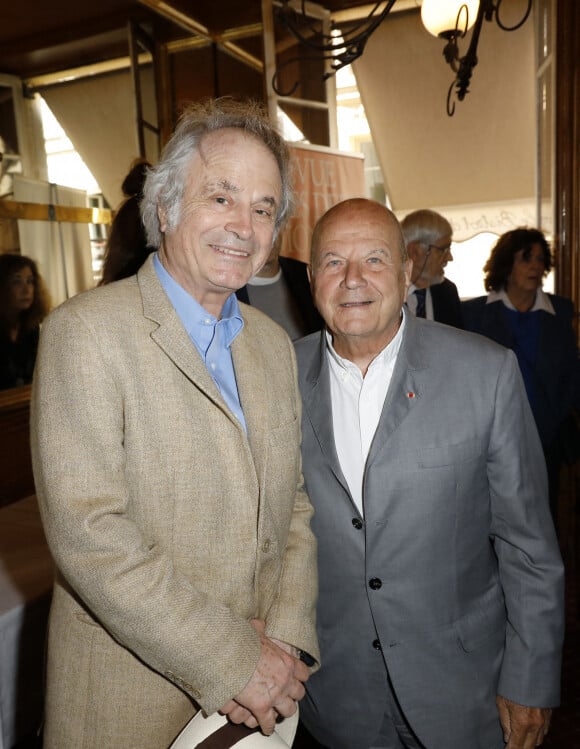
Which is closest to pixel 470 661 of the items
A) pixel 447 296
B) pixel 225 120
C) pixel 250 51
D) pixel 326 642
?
pixel 326 642

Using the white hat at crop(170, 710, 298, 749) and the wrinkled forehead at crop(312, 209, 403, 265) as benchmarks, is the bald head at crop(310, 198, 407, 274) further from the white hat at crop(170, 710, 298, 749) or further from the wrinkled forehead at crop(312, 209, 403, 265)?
the white hat at crop(170, 710, 298, 749)

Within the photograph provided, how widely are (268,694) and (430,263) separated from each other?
2792 millimetres

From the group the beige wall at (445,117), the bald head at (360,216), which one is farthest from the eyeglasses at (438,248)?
the beige wall at (445,117)

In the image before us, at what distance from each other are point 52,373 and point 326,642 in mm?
857

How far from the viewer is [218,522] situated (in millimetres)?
1062

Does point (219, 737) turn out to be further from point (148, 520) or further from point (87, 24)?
point (87, 24)

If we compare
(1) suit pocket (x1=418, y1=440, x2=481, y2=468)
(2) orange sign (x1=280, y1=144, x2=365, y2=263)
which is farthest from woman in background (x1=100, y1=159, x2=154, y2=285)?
(2) orange sign (x1=280, y1=144, x2=365, y2=263)

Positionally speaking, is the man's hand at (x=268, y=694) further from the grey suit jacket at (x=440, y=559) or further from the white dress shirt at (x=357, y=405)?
the white dress shirt at (x=357, y=405)

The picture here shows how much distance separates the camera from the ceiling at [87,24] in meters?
4.19

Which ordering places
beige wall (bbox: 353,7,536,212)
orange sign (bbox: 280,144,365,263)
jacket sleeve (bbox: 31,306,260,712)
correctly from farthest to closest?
beige wall (bbox: 353,7,536,212)
orange sign (bbox: 280,144,365,263)
jacket sleeve (bbox: 31,306,260,712)

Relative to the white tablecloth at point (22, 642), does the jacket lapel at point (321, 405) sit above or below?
above

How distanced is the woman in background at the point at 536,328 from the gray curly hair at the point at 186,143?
224 centimetres

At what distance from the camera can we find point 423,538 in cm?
127

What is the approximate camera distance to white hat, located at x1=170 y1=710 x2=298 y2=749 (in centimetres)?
102
